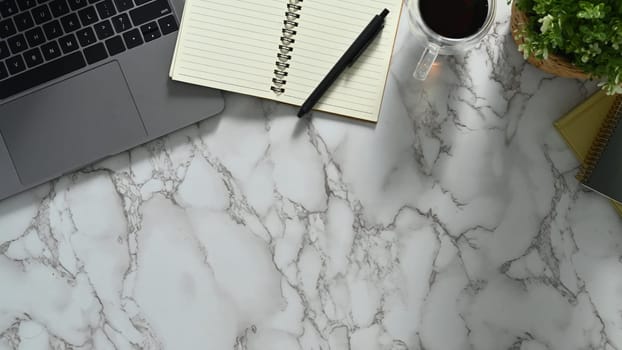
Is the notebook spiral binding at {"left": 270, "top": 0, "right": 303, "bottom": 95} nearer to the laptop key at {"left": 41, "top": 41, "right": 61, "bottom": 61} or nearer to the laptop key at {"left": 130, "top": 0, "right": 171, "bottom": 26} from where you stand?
the laptop key at {"left": 130, "top": 0, "right": 171, "bottom": 26}

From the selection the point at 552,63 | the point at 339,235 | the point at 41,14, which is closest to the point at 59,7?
the point at 41,14

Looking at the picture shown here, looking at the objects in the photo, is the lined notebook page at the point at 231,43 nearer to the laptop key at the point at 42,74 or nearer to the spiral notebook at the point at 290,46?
the spiral notebook at the point at 290,46

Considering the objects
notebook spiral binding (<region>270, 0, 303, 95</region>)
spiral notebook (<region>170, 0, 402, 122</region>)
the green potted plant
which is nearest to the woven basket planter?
the green potted plant

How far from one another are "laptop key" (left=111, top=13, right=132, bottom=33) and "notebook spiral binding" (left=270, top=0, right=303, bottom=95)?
0.17m

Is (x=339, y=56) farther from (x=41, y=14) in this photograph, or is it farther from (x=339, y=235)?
(x=41, y=14)

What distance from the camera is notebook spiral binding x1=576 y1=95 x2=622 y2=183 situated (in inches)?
29.4

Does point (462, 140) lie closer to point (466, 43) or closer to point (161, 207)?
point (466, 43)

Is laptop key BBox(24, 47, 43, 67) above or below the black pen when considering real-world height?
below

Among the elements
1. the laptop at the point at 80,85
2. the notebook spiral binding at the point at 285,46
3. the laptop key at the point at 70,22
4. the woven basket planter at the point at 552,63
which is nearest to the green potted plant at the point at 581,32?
the woven basket planter at the point at 552,63

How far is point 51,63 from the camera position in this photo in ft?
2.50

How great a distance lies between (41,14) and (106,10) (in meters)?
0.07

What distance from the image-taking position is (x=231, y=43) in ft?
2.51

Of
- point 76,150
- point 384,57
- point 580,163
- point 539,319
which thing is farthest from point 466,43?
point 76,150

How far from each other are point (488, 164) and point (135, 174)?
402 mm
